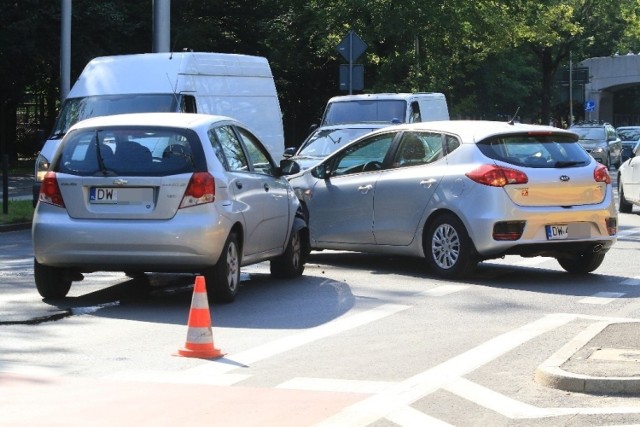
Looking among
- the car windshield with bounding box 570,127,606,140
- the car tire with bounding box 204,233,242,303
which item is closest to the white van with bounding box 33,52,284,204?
the car tire with bounding box 204,233,242,303

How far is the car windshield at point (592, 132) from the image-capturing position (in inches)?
2012

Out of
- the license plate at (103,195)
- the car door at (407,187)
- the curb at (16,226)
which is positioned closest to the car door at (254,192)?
the license plate at (103,195)

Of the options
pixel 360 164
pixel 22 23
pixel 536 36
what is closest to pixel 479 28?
pixel 536 36

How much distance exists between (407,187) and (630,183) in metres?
11.9

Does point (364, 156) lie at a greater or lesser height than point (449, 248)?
greater

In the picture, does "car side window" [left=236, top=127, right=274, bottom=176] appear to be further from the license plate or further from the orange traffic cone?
the orange traffic cone

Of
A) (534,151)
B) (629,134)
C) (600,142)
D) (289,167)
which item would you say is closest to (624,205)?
(534,151)

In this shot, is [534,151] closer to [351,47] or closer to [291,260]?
[291,260]

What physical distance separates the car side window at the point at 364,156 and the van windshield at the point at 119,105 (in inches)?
201

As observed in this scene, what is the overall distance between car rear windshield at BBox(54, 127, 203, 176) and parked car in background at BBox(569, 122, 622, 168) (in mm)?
37739

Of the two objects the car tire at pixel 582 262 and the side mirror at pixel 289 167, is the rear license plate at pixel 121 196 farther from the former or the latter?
the car tire at pixel 582 262

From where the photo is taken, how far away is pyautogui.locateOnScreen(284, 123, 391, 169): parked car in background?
75.4ft

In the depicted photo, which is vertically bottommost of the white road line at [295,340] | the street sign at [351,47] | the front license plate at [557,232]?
the white road line at [295,340]

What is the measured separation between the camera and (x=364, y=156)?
52.1 feet
